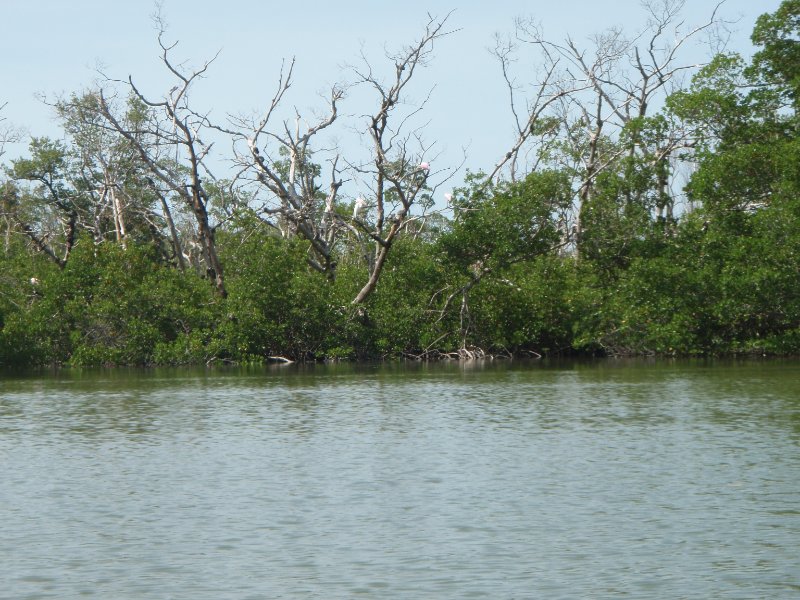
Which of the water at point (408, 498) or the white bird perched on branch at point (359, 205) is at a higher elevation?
the white bird perched on branch at point (359, 205)

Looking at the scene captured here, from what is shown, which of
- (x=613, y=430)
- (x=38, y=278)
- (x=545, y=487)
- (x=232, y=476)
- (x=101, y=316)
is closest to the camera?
(x=545, y=487)

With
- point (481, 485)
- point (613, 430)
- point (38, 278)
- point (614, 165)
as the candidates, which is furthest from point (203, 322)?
point (481, 485)

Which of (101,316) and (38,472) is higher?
(101,316)

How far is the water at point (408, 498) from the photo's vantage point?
327 inches

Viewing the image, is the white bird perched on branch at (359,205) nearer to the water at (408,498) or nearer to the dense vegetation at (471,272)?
the dense vegetation at (471,272)

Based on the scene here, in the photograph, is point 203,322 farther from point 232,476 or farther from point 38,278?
point 232,476

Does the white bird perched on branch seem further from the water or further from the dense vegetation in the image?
the water

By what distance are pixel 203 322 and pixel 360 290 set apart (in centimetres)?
500

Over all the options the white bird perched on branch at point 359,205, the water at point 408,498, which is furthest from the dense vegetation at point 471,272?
the water at point 408,498

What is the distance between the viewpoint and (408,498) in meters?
11.3

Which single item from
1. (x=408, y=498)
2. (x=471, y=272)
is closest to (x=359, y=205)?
(x=471, y=272)

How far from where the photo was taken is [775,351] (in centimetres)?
3472

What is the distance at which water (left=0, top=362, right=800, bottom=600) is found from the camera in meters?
8.30

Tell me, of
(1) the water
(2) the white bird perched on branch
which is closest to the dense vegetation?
(2) the white bird perched on branch
